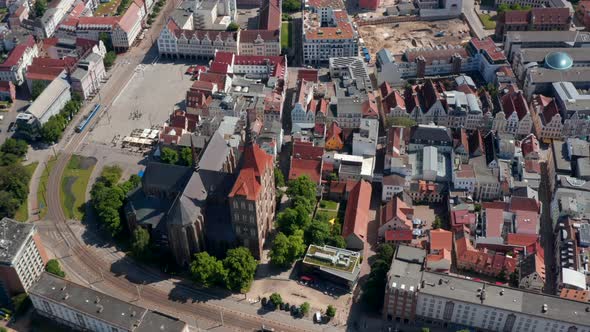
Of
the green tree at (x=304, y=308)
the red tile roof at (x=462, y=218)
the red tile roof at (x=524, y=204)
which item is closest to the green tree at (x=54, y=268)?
the green tree at (x=304, y=308)

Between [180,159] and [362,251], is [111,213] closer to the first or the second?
[180,159]

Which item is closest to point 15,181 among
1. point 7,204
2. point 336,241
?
point 7,204

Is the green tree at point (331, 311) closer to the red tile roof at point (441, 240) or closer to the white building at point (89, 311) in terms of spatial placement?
the red tile roof at point (441, 240)

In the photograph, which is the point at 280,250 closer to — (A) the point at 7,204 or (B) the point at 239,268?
(B) the point at 239,268

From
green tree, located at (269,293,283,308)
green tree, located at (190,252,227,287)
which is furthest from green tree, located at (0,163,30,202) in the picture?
green tree, located at (269,293,283,308)

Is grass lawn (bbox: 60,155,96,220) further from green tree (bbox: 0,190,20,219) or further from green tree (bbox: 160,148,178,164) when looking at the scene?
green tree (bbox: 160,148,178,164)
